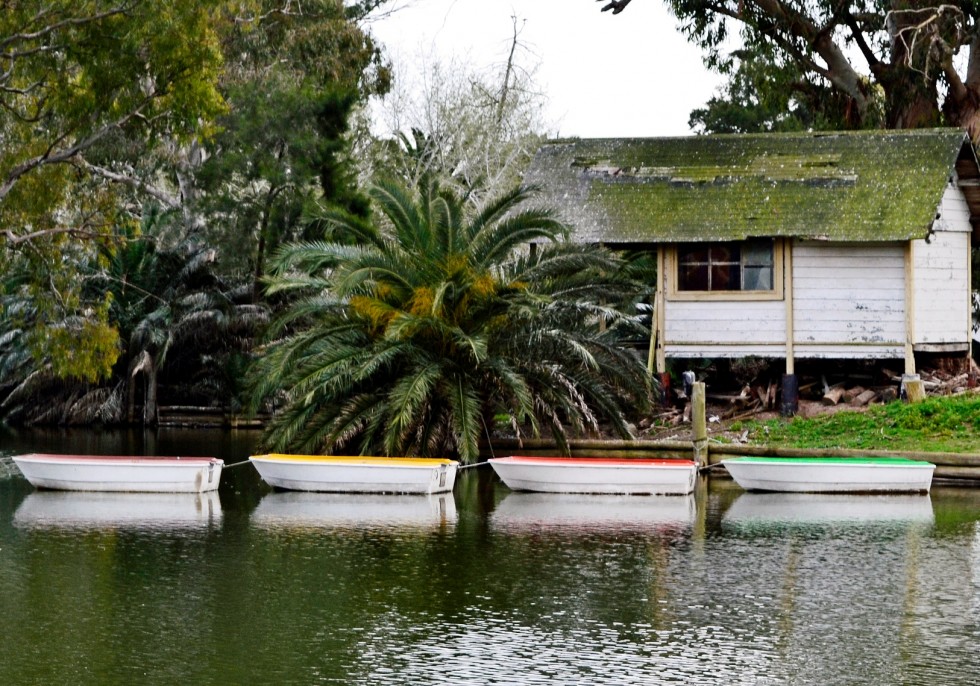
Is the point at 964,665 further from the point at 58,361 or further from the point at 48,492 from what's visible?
the point at 58,361

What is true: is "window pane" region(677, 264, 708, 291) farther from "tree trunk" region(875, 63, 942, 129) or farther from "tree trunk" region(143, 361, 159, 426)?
"tree trunk" region(143, 361, 159, 426)

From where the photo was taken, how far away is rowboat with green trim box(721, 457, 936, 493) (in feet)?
88.8

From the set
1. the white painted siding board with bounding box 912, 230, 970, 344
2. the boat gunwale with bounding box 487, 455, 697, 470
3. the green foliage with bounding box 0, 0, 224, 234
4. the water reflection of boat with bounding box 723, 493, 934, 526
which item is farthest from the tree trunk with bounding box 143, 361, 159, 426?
the white painted siding board with bounding box 912, 230, 970, 344

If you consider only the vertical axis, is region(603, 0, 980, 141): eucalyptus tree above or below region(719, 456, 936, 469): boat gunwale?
above

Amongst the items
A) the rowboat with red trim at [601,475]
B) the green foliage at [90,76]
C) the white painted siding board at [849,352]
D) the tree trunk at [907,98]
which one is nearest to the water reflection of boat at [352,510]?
the rowboat with red trim at [601,475]

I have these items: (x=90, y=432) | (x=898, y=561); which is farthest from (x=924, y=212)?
(x=90, y=432)

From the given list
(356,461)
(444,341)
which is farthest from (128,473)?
(444,341)

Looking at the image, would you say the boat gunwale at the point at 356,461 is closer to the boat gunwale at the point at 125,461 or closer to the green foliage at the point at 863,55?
the boat gunwale at the point at 125,461

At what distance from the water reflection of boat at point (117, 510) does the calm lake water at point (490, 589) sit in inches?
4.2

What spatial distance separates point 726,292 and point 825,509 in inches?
350

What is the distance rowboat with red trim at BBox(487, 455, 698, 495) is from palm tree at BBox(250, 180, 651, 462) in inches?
57.0

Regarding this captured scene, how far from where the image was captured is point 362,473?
27.7m

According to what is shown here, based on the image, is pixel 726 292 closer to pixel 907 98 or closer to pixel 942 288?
pixel 942 288

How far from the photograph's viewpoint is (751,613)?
17156mm
